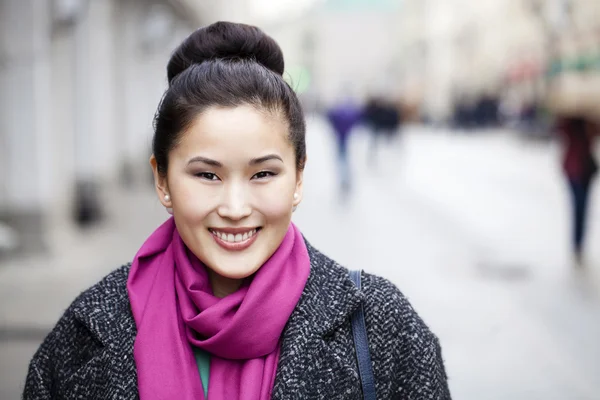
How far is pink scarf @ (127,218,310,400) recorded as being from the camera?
1.84 m

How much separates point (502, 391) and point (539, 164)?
1758cm

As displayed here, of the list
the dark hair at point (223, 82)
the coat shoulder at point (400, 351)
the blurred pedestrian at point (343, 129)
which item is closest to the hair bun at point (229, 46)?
the dark hair at point (223, 82)

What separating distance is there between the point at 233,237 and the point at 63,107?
10173mm

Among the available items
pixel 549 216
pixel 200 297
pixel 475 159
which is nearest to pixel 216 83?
pixel 200 297

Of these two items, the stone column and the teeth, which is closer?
the teeth

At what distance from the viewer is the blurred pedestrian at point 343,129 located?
1497 centimetres

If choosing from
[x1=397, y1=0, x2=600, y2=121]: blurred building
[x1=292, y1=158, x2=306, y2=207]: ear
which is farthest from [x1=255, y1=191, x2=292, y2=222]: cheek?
[x1=397, y1=0, x2=600, y2=121]: blurred building

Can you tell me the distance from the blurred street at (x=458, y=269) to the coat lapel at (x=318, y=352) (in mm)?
708

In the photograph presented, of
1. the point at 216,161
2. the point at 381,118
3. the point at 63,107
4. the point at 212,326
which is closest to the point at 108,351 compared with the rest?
the point at 212,326

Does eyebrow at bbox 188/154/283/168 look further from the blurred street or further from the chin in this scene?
the blurred street

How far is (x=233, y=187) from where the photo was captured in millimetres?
1861

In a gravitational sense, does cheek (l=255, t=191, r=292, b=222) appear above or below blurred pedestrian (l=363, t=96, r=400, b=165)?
below

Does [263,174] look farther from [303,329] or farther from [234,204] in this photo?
[303,329]

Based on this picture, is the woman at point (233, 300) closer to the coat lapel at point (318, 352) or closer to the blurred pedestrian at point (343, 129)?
the coat lapel at point (318, 352)
